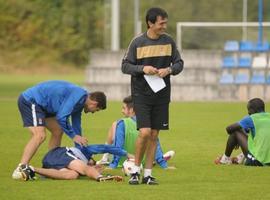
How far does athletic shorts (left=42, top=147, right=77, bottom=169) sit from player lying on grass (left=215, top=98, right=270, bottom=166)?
2.77m

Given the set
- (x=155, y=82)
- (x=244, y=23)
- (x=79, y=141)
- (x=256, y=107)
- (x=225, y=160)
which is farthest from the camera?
(x=244, y=23)

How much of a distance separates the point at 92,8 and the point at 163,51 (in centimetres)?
5376

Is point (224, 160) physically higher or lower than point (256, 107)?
lower

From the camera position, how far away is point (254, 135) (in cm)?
1482

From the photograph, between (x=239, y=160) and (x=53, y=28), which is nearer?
(x=239, y=160)

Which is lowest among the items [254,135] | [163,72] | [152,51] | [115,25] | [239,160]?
[239,160]

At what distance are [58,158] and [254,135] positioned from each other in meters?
3.14

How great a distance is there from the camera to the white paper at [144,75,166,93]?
12648 millimetres

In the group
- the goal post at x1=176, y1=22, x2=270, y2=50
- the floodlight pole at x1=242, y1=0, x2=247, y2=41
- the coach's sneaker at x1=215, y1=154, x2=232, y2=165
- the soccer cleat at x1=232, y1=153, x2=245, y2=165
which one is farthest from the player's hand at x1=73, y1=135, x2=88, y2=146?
the floodlight pole at x1=242, y1=0, x2=247, y2=41

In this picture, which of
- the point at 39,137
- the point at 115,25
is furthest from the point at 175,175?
the point at 115,25

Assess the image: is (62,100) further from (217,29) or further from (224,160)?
(217,29)

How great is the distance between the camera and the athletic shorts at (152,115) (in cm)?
1266

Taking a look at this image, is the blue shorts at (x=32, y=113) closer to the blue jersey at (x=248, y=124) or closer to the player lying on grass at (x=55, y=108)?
the player lying on grass at (x=55, y=108)

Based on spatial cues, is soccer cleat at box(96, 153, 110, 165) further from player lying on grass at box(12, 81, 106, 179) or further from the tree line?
the tree line
